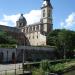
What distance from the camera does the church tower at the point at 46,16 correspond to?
10738 cm

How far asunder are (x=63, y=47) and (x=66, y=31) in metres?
5.25

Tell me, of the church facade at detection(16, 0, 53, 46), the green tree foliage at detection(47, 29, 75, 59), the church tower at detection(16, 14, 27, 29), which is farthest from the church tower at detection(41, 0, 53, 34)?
the green tree foliage at detection(47, 29, 75, 59)

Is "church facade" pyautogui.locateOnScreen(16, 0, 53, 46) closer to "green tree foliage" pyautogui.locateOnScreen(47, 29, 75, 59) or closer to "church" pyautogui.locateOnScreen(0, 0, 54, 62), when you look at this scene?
"church" pyautogui.locateOnScreen(0, 0, 54, 62)

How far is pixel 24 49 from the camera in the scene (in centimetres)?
6606

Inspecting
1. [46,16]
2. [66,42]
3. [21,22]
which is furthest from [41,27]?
[66,42]

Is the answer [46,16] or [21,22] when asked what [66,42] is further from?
[21,22]

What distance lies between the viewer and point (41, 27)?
110000 mm

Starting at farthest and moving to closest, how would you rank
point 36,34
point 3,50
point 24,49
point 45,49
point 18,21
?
point 18,21
point 36,34
point 45,49
point 24,49
point 3,50

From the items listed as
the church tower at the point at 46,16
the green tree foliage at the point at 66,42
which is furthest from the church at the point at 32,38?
the green tree foliage at the point at 66,42

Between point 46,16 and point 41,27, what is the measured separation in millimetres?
5437

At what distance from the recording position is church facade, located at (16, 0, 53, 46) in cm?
9419

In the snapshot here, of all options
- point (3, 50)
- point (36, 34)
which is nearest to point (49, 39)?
point (36, 34)

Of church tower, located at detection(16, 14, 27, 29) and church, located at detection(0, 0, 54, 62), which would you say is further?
church tower, located at detection(16, 14, 27, 29)

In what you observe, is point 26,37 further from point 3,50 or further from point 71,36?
point 3,50
